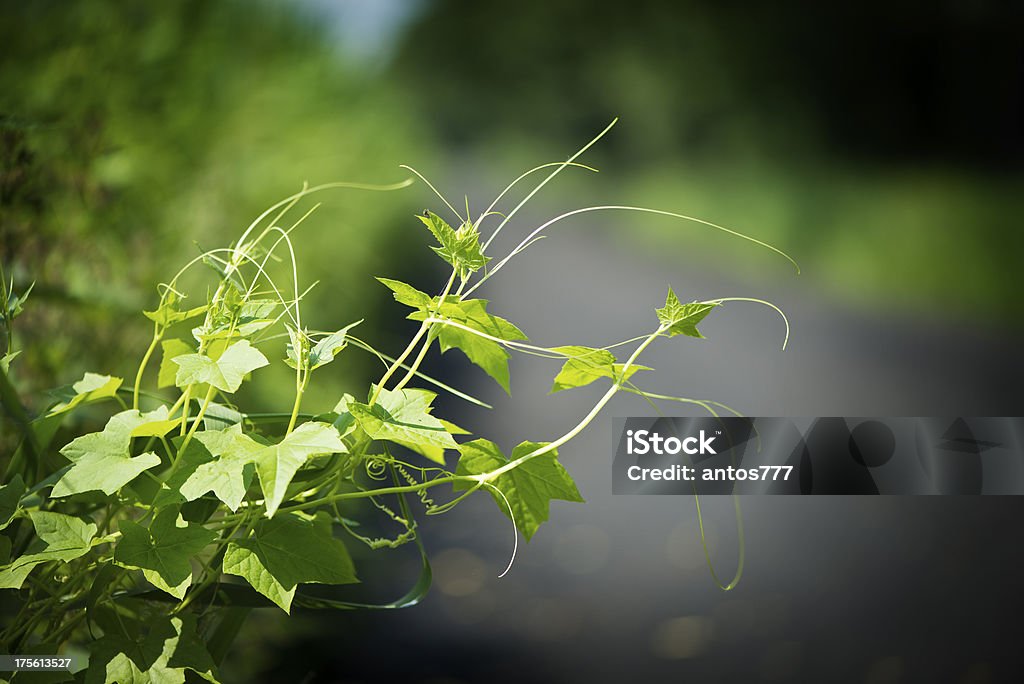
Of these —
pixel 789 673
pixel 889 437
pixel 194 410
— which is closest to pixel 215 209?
pixel 194 410

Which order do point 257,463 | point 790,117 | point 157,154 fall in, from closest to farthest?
point 257,463 → point 157,154 → point 790,117

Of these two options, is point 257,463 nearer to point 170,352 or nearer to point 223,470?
point 223,470

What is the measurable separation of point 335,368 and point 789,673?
0.91 meters

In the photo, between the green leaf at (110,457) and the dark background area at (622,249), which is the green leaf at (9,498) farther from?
the dark background area at (622,249)

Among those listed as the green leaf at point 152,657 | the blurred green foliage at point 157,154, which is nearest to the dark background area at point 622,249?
the blurred green foliage at point 157,154

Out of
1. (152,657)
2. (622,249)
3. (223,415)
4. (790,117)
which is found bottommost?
(152,657)

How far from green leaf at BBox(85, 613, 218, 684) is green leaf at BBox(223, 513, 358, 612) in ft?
0.15

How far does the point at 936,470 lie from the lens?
94cm

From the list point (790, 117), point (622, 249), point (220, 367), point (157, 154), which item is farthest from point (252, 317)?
point (790, 117)

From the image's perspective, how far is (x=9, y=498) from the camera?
1.25ft

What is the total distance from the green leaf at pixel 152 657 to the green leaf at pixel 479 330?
0.60ft

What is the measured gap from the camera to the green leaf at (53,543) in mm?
362

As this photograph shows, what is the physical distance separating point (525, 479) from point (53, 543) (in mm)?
222

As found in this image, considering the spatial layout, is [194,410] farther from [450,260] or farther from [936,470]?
[936,470]
